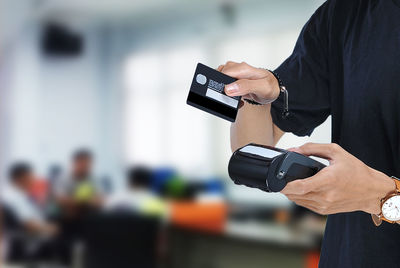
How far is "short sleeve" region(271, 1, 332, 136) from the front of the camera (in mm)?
566

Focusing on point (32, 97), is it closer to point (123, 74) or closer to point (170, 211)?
point (123, 74)

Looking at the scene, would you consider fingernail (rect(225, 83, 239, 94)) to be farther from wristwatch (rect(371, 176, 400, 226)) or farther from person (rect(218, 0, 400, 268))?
wristwatch (rect(371, 176, 400, 226))

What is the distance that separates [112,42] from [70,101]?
445 mm

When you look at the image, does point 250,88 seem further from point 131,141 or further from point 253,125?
point 131,141

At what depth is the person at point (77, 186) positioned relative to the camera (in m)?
2.95

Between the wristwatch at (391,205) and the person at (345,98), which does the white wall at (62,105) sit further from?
the wristwatch at (391,205)

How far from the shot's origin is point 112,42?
3205mm

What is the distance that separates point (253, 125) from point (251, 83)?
76mm

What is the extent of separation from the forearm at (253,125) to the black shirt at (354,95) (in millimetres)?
10

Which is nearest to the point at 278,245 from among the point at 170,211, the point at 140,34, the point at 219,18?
the point at 170,211

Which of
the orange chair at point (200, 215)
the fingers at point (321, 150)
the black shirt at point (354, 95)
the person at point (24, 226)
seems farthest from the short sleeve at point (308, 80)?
the person at point (24, 226)

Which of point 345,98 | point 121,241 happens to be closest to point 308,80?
point 345,98

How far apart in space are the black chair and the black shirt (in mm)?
1752

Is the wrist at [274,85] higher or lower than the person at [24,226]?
higher
